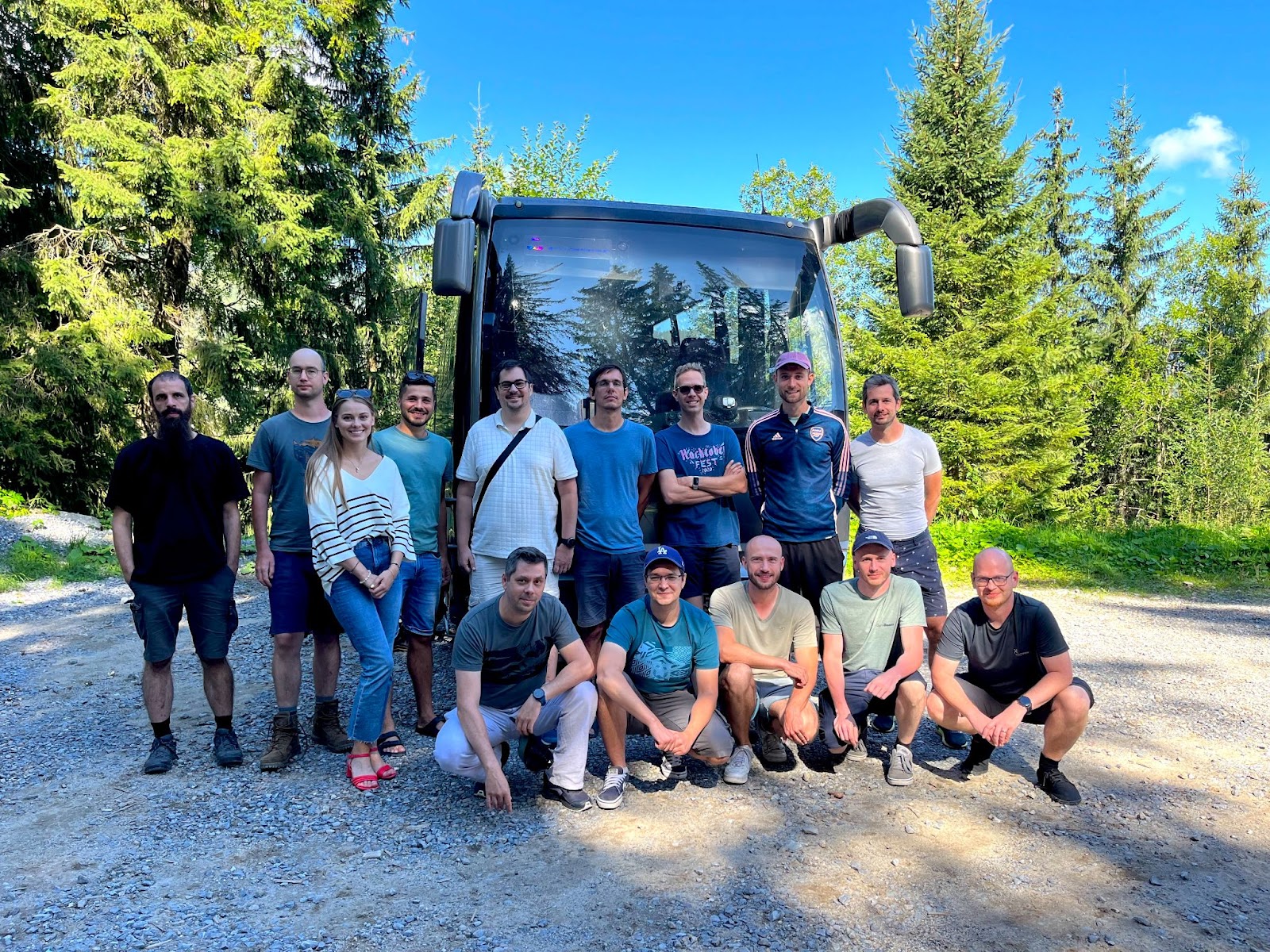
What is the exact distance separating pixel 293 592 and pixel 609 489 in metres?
1.71

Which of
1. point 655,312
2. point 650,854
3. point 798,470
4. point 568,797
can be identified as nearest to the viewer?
point 650,854

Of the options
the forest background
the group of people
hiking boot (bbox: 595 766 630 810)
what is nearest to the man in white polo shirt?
the group of people

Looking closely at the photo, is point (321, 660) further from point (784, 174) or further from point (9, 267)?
point (784, 174)

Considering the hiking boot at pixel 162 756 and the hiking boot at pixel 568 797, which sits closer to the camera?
the hiking boot at pixel 568 797

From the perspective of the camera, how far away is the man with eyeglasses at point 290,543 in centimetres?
445

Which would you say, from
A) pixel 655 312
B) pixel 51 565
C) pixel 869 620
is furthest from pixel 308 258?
pixel 869 620

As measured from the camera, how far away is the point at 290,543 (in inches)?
176

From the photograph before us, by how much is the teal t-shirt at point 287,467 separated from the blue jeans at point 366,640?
40 centimetres

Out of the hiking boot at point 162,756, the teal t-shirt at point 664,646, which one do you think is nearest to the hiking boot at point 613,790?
the teal t-shirt at point 664,646

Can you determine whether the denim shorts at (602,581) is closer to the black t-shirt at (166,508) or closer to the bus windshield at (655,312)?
the bus windshield at (655,312)

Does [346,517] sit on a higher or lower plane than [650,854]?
higher

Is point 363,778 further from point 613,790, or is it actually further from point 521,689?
point 613,790

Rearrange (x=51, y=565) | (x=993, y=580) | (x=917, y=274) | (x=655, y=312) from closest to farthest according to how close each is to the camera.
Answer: (x=993, y=580)
(x=655, y=312)
(x=917, y=274)
(x=51, y=565)

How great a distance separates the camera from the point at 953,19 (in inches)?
834
